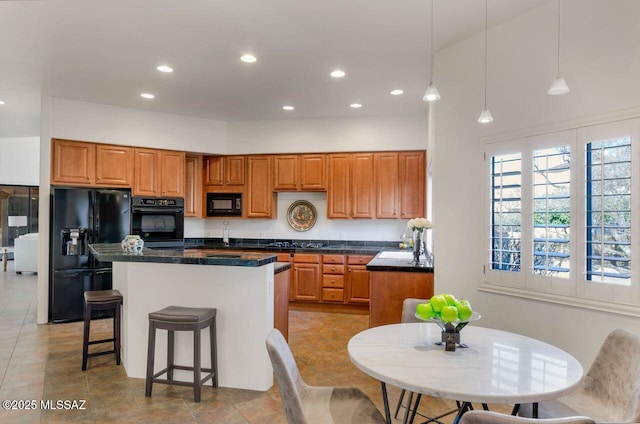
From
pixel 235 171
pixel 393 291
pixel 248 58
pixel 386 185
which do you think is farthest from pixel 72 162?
pixel 393 291

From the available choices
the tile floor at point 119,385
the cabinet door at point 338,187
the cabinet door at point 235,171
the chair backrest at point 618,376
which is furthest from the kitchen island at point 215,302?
the cabinet door at point 235,171

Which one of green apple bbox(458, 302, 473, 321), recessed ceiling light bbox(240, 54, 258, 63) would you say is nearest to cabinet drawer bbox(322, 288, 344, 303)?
recessed ceiling light bbox(240, 54, 258, 63)

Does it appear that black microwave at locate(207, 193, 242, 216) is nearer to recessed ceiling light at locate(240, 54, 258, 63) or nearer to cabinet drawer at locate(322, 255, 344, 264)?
cabinet drawer at locate(322, 255, 344, 264)

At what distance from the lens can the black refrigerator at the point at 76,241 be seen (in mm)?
5008

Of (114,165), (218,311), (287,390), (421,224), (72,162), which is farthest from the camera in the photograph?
(114,165)

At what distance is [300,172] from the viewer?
6254mm

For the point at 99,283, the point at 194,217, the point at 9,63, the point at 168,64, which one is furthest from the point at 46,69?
the point at 194,217

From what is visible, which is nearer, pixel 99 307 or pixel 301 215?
pixel 99 307

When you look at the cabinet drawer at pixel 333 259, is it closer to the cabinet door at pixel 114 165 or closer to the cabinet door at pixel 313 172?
the cabinet door at pixel 313 172

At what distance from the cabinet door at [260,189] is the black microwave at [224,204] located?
0.55 ft

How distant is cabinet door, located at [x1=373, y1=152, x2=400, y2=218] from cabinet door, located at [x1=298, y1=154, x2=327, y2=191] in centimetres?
79

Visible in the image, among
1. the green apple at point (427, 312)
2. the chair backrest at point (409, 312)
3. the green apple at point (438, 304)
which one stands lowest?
the chair backrest at point (409, 312)

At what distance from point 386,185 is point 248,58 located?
2880 mm

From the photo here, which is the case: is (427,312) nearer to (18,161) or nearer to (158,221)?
(158,221)
